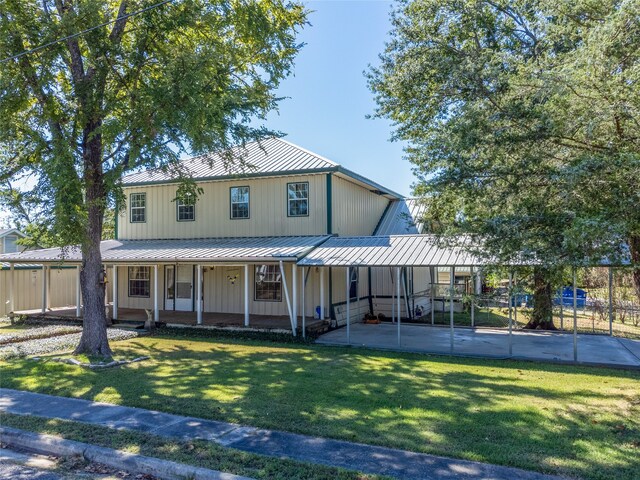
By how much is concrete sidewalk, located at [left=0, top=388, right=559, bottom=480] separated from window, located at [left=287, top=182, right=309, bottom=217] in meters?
10.0

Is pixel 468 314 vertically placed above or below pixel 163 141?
below

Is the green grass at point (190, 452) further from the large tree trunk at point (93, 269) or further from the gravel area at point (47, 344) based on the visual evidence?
the gravel area at point (47, 344)

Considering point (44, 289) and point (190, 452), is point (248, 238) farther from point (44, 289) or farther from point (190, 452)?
point (190, 452)

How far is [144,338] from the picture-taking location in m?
13.6

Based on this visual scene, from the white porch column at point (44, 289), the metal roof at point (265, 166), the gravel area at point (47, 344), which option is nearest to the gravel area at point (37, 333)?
the gravel area at point (47, 344)

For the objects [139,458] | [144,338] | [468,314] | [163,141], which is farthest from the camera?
[468,314]

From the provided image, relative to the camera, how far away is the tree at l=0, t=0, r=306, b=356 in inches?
373

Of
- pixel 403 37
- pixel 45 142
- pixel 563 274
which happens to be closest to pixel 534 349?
pixel 563 274

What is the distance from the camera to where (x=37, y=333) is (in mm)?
14156

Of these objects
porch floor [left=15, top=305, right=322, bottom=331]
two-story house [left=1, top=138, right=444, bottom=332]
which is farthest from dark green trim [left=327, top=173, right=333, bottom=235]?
porch floor [left=15, top=305, right=322, bottom=331]

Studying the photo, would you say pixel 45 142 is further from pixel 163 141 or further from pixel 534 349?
pixel 534 349

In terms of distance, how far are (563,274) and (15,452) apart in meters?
7.72

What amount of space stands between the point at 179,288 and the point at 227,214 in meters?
3.61

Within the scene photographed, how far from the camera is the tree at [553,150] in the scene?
5.49 meters
